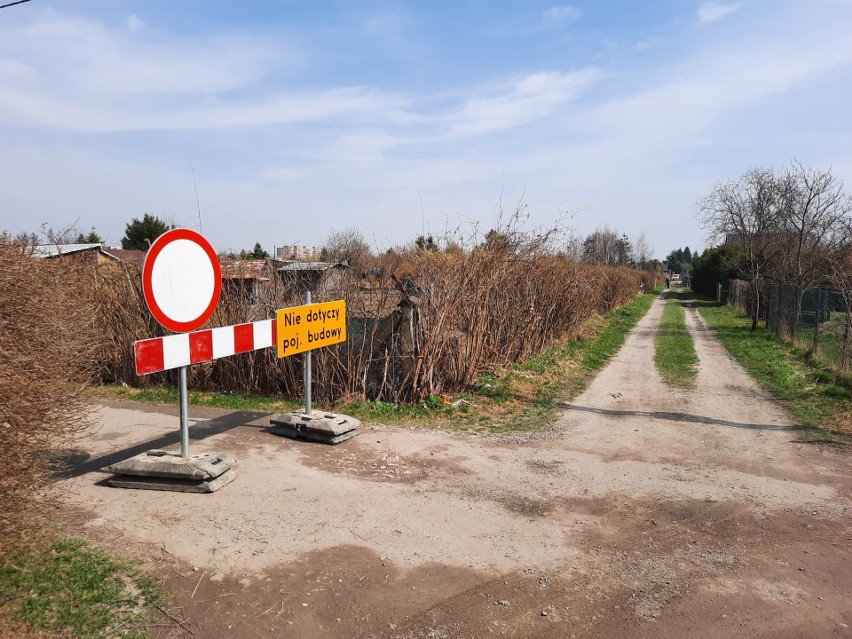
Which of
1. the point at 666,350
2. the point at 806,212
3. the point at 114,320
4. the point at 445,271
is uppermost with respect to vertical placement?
the point at 806,212

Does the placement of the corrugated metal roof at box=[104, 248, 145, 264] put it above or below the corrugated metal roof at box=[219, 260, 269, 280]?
above

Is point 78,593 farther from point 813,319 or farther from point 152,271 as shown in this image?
point 813,319

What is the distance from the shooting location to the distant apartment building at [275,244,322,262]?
9375mm

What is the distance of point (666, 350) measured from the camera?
55.1 feet

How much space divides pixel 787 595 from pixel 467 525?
2.08 metres

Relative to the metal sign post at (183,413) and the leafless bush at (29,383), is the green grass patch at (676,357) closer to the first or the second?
the metal sign post at (183,413)

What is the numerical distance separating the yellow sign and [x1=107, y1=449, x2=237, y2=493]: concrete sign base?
1.43 meters

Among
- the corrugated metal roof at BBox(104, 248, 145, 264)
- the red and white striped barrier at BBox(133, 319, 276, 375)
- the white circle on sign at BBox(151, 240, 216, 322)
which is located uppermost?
the corrugated metal roof at BBox(104, 248, 145, 264)

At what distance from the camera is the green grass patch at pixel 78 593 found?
2949 mm

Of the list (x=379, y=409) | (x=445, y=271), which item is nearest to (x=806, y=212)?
(x=445, y=271)

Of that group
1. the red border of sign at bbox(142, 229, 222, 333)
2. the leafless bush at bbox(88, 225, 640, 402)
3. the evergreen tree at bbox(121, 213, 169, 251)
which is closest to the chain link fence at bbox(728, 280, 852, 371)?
the leafless bush at bbox(88, 225, 640, 402)

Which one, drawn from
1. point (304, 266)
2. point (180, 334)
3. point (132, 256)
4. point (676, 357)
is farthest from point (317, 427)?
point (676, 357)

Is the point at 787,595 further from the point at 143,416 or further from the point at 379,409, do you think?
the point at 143,416

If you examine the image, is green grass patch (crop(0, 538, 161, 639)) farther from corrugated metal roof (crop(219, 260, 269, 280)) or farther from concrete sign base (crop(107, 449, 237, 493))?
corrugated metal roof (crop(219, 260, 269, 280))
